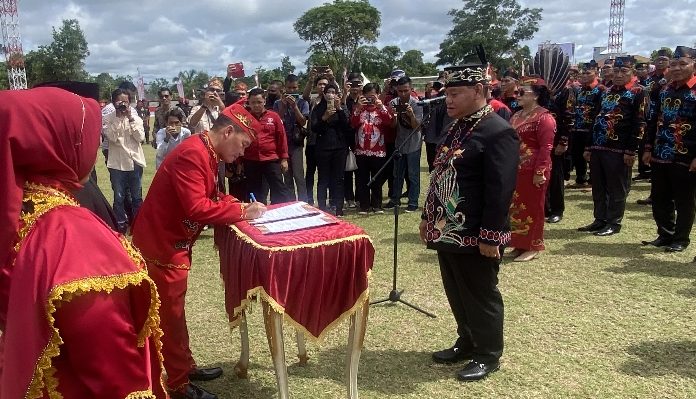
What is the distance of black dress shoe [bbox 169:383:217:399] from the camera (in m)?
3.35

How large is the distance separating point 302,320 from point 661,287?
3812mm

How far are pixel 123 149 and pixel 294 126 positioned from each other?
8.02ft

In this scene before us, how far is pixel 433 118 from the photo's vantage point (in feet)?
27.6

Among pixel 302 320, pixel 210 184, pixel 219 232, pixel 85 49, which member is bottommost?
pixel 302 320

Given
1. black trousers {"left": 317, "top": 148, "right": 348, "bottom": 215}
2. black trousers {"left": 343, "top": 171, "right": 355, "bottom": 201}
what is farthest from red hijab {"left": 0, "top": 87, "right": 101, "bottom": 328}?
black trousers {"left": 343, "top": 171, "right": 355, "bottom": 201}

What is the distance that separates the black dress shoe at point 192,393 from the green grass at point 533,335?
0.16 metres

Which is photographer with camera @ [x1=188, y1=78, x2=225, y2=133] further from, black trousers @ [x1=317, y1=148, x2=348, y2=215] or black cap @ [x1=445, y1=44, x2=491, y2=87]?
black cap @ [x1=445, y1=44, x2=491, y2=87]

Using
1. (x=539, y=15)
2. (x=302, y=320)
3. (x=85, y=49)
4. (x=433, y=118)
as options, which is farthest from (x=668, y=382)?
(x=539, y=15)

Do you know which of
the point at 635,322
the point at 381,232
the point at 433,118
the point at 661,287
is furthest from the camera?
the point at 433,118

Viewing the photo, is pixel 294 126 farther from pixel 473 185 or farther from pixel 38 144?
pixel 38 144

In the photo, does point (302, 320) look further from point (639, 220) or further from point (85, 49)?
point (85, 49)

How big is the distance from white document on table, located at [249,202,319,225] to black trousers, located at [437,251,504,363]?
0.95 meters

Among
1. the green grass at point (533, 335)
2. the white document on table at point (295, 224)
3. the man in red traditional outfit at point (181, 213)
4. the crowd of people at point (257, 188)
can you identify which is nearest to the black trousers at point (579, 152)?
the crowd of people at point (257, 188)

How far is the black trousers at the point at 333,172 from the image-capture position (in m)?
8.40
